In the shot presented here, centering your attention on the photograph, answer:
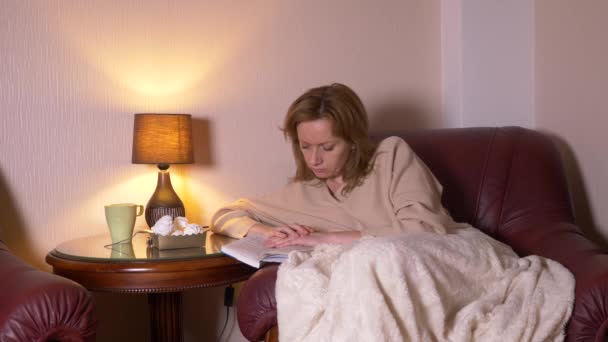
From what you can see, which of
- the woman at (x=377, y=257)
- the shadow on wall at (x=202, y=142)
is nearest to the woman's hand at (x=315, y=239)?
the woman at (x=377, y=257)

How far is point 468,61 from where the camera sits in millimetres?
2674

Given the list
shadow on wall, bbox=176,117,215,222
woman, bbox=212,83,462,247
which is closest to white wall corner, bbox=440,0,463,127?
woman, bbox=212,83,462,247

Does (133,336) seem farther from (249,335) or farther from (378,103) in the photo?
(378,103)

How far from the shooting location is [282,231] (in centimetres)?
195

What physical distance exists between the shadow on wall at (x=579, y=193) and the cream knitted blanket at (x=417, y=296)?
0.82m

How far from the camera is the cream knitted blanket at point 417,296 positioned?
1.35 metres

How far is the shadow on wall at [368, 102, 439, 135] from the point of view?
2748 mm

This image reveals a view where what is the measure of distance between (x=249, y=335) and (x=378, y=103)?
1.40 m

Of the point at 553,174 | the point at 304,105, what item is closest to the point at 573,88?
the point at 553,174

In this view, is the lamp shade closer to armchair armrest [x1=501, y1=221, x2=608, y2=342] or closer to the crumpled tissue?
the crumpled tissue

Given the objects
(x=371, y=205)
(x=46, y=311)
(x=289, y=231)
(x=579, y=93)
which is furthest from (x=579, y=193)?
(x=46, y=311)

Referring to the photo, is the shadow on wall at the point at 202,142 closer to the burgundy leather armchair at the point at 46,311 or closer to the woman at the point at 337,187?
the woman at the point at 337,187

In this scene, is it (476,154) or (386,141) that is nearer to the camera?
(386,141)

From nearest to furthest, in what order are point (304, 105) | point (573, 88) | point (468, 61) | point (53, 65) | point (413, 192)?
point (413, 192)
point (304, 105)
point (53, 65)
point (573, 88)
point (468, 61)
